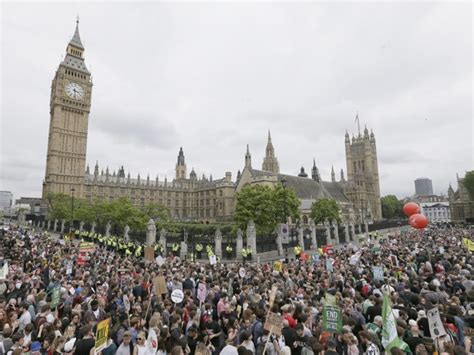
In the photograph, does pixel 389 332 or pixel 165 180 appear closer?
pixel 389 332

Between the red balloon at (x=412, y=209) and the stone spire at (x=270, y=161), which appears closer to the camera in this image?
the red balloon at (x=412, y=209)

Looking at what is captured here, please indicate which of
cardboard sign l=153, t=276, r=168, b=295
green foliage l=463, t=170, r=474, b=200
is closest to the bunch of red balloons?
cardboard sign l=153, t=276, r=168, b=295

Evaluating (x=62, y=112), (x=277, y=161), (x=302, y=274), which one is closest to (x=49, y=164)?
(x=62, y=112)

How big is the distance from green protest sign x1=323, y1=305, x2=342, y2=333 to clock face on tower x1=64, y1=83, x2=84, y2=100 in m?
99.9

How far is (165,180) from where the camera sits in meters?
103

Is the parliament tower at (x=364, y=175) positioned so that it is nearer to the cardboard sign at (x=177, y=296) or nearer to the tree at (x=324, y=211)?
the tree at (x=324, y=211)

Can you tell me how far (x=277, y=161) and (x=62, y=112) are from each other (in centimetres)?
6918

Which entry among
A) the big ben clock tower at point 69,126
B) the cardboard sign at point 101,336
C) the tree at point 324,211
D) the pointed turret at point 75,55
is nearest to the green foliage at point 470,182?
the tree at point 324,211

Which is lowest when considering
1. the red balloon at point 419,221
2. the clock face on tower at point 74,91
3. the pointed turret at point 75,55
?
the red balloon at point 419,221

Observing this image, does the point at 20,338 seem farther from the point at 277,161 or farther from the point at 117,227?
the point at 277,161

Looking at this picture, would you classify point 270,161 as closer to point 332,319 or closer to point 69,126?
point 69,126

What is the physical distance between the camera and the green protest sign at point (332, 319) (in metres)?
6.58

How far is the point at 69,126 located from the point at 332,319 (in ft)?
321

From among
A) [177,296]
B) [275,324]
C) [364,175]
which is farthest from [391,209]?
[275,324]
